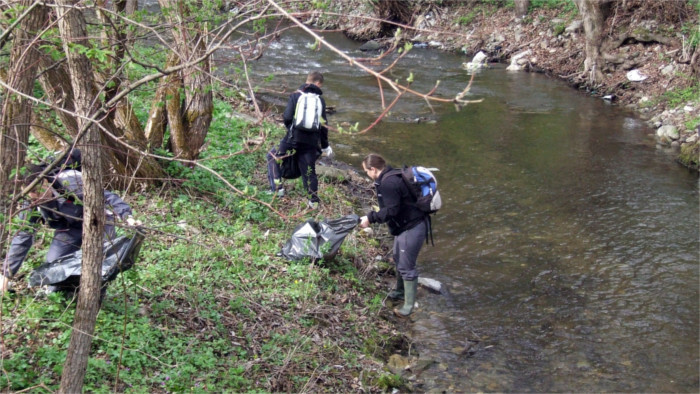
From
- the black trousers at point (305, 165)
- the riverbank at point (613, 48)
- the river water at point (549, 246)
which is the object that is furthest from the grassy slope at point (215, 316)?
the riverbank at point (613, 48)

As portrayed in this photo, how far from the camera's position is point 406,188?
6711 millimetres

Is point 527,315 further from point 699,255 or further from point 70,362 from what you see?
point 70,362

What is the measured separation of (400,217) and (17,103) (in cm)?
388

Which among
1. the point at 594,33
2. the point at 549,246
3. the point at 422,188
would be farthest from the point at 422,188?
the point at 594,33

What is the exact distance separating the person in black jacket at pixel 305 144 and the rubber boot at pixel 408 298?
6.41 feet

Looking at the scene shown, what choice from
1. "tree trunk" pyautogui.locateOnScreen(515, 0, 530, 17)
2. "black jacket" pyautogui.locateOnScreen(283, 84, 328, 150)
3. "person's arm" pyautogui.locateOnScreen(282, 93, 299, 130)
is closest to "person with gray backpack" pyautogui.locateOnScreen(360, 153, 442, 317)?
"black jacket" pyautogui.locateOnScreen(283, 84, 328, 150)

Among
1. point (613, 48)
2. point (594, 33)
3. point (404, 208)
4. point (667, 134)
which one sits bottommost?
point (667, 134)

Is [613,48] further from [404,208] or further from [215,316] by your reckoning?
[215,316]

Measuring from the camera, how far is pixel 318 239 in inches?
282

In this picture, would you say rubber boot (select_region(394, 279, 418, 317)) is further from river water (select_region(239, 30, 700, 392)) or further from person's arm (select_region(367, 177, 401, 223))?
person's arm (select_region(367, 177, 401, 223))

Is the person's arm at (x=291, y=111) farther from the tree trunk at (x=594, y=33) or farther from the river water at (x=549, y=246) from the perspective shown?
the tree trunk at (x=594, y=33)

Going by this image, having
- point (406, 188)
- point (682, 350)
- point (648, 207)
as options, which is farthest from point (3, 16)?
point (648, 207)

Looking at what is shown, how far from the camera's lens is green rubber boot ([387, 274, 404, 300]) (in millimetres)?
7492

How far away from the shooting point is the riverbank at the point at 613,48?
46.8ft
